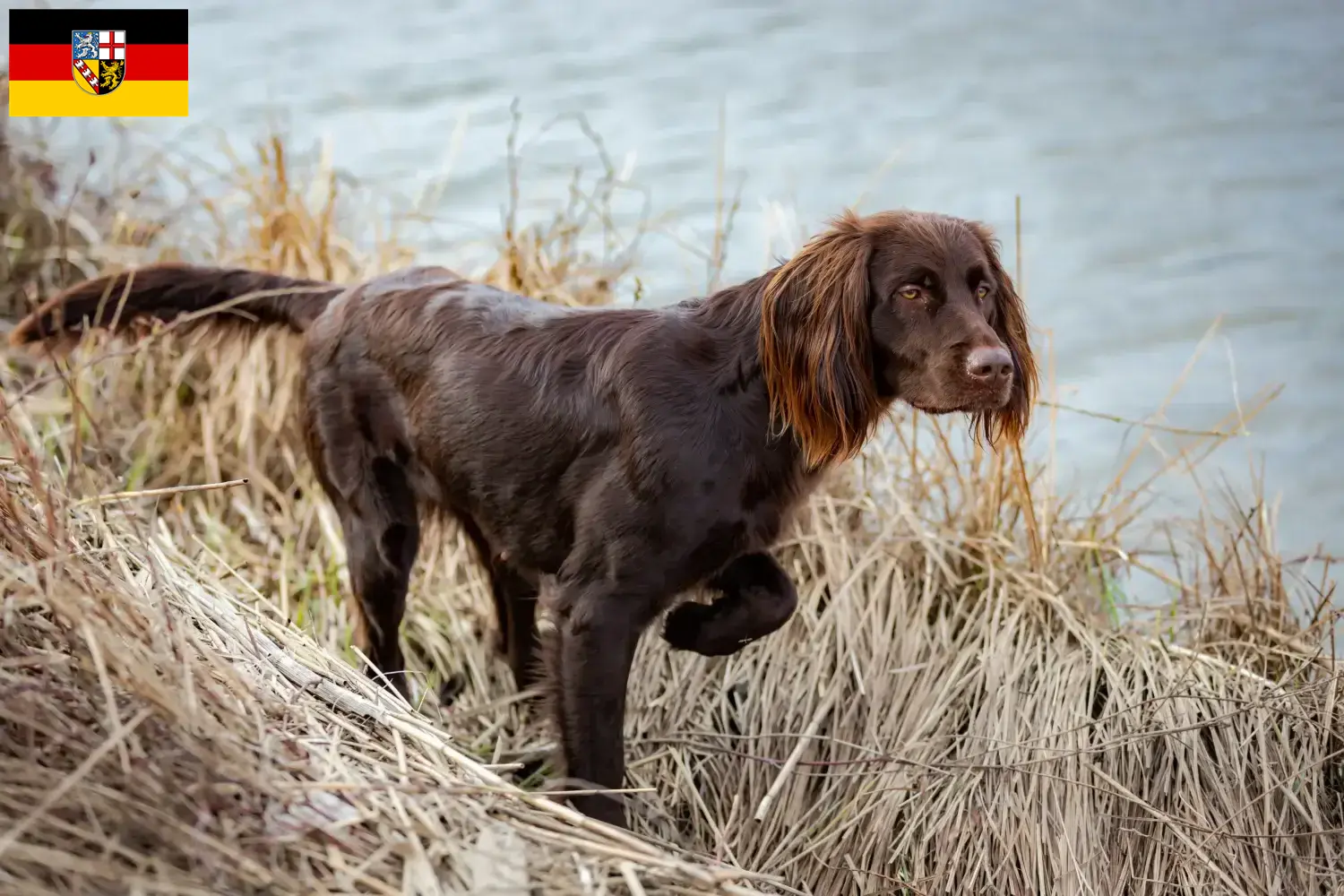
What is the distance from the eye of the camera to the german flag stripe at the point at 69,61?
5258 mm

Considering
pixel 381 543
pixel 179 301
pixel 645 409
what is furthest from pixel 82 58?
pixel 645 409

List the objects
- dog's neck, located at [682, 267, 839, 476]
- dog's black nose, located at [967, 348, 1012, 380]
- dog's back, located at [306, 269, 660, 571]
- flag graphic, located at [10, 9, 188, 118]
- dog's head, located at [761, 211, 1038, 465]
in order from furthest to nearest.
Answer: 1. flag graphic, located at [10, 9, 188, 118]
2. dog's back, located at [306, 269, 660, 571]
3. dog's neck, located at [682, 267, 839, 476]
4. dog's head, located at [761, 211, 1038, 465]
5. dog's black nose, located at [967, 348, 1012, 380]

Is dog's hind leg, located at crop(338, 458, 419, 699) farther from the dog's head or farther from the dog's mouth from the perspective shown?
the dog's mouth

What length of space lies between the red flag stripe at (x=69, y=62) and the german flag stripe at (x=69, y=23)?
26 millimetres

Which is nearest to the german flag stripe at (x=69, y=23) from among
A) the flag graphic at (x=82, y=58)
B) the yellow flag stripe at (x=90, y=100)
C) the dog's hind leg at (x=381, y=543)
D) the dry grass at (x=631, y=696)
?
the flag graphic at (x=82, y=58)

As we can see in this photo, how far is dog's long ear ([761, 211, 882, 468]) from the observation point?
102 inches

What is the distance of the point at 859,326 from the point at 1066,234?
4614 millimetres

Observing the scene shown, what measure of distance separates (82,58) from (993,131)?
4.51 metres

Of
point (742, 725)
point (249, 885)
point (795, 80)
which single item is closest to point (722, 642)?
point (742, 725)

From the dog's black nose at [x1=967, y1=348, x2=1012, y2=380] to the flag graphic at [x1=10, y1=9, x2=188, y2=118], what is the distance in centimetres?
395

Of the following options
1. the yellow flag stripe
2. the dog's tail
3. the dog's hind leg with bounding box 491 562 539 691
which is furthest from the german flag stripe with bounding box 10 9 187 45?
the dog's hind leg with bounding box 491 562 539 691

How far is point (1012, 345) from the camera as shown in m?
2.77

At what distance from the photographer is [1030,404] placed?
2840 millimetres

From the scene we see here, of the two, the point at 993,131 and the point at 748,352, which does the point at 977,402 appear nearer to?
the point at 748,352
